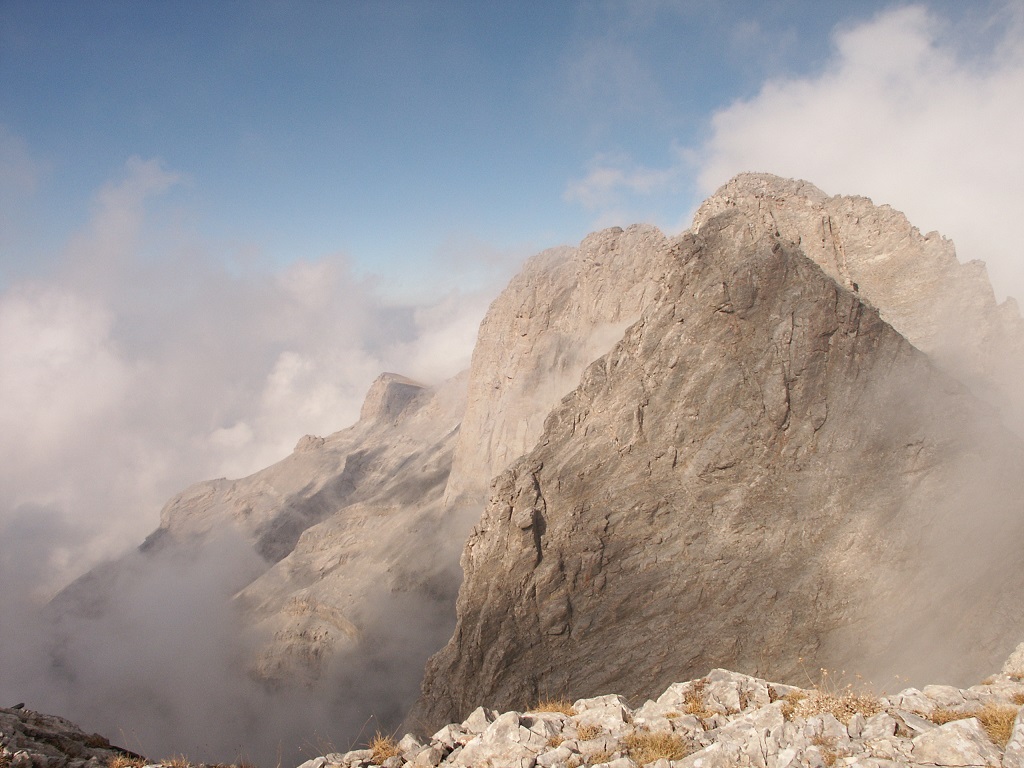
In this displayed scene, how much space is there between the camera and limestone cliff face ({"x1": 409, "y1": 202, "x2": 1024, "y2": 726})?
986 inches

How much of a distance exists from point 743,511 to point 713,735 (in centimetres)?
2036

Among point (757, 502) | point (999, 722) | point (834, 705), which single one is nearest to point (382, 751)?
point (834, 705)

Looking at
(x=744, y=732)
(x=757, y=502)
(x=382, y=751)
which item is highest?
(x=757, y=502)

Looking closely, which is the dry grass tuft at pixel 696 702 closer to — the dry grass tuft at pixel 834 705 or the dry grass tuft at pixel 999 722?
the dry grass tuft at pixel 834 705

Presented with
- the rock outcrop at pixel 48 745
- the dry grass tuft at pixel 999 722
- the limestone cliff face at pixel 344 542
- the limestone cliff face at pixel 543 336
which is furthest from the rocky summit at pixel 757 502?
the limestone cliff face at pixel 543 336

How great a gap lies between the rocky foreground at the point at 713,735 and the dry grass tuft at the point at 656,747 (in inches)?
0.8

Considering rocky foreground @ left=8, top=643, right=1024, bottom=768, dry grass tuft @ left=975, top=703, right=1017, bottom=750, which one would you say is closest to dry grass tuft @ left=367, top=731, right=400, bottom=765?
rocky foreground @ left=8, top=643, right=1024, bottom=768

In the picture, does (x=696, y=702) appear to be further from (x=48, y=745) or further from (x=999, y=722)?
(x=48, y=745)

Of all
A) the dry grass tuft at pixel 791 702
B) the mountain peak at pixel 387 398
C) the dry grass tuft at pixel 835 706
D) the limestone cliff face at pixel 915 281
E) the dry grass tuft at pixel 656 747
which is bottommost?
the dry grass tuft at pixel 656 747

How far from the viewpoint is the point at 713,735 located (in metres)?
10.4

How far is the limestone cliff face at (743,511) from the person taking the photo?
2505cm

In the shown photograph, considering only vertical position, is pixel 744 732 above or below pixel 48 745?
below

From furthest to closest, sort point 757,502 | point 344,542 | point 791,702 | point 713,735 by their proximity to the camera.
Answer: point 344,542 < point 757,502 < point 791,702 < point 713,735

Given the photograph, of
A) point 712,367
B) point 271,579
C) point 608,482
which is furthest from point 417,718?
point 271,579
